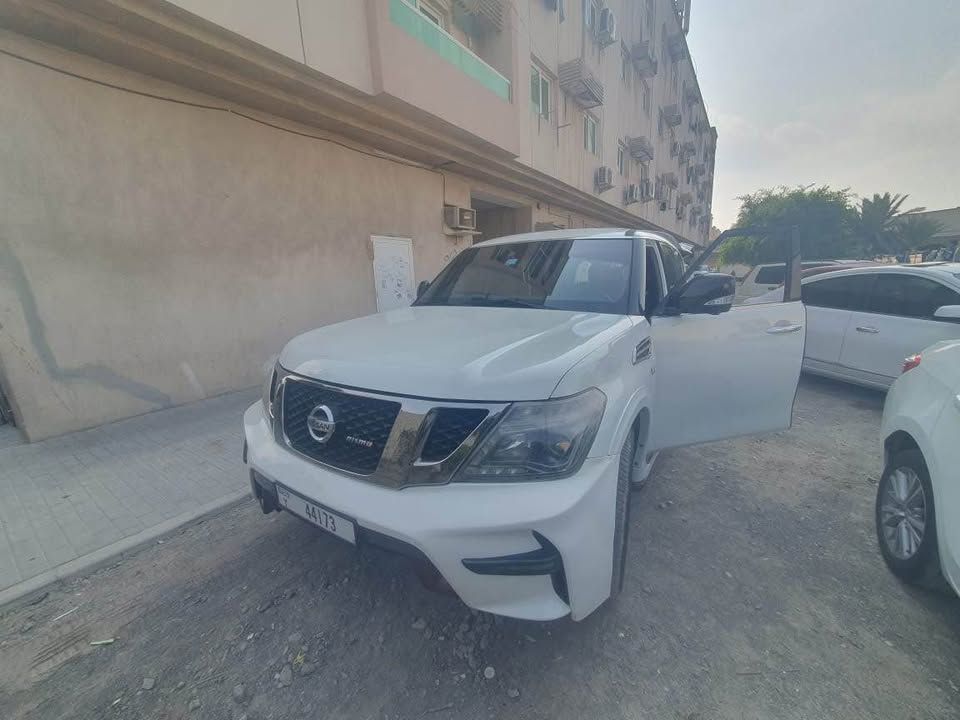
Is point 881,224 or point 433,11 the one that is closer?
point 433,11

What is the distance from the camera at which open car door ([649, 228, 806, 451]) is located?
2.34 meters

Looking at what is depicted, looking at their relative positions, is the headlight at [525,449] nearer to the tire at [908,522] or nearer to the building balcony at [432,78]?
the tire at [908,522]

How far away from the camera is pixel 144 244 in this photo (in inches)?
163

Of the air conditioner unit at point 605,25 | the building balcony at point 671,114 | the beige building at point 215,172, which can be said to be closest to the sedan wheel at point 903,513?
the beige building at point 215,172

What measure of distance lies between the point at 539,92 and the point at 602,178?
3.81m

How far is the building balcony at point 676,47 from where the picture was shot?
70.2 ft

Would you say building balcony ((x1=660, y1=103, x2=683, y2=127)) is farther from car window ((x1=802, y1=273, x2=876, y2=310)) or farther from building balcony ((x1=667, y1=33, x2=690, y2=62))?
car window ((x1=802, y1=273, x2=876, y2=310))

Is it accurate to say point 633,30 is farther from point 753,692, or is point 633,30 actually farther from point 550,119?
point 753,692

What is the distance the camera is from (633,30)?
1516cm

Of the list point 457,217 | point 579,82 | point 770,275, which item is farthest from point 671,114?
point 457,217

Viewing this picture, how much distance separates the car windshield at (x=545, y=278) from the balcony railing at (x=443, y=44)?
4.34 metres

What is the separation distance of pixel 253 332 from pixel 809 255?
3254cm

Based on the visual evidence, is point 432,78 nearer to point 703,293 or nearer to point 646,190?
point 703,293

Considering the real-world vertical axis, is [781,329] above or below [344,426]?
above
